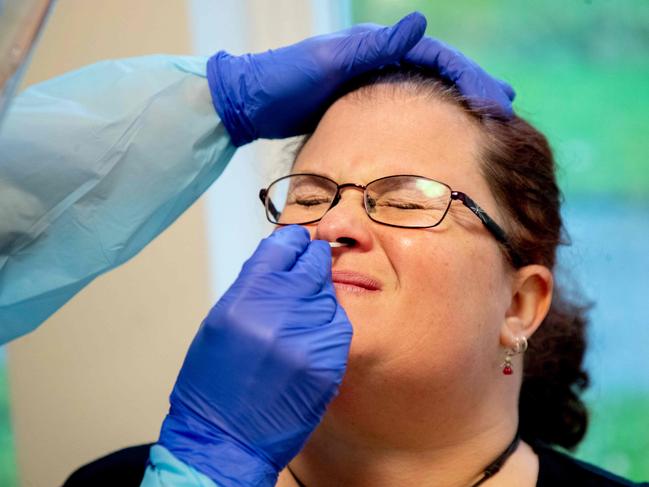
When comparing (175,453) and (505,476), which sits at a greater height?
(175,453)

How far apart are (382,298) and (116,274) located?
108 centimetres

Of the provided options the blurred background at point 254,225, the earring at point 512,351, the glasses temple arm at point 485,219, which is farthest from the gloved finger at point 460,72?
the blurred background at point 254,225

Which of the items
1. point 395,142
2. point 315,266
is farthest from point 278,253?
point 395,142

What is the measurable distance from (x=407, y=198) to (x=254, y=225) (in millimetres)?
901

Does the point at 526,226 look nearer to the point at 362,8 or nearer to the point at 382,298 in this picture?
the point at 382,298

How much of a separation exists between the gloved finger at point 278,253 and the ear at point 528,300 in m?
0.47

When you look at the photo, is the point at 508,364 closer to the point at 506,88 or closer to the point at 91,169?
the point at 506,88

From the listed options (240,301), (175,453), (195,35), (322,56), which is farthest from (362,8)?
(175,453)

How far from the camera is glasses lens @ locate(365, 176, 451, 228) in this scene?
4.75ft

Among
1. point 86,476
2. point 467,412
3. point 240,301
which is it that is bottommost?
point 86,476

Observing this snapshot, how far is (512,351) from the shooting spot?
1.56 m

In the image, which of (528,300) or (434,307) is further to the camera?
(528,300)

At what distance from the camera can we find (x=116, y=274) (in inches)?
87.2

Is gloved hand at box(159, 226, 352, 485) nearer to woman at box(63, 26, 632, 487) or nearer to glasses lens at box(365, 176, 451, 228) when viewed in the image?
woman at box(63, 26, 632, 487)
